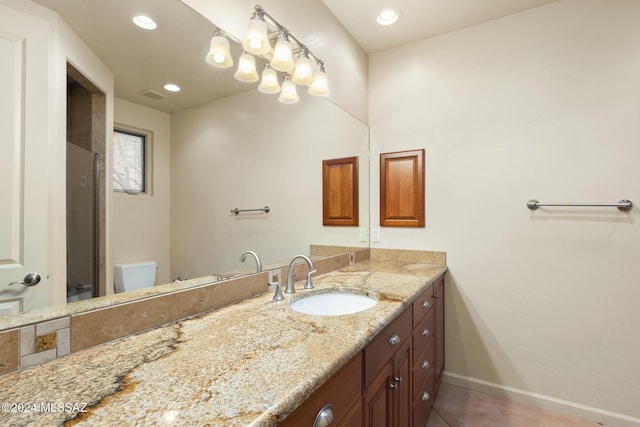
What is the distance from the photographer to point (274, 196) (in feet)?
5.12

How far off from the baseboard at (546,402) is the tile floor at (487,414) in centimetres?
3

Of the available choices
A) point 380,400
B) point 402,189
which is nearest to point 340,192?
point 402,189

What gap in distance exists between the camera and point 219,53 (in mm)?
1197

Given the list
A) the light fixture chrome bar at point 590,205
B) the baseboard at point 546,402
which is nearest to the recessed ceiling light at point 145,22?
the light fixture chrome bar at point 590,205

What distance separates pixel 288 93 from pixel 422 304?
1299mm

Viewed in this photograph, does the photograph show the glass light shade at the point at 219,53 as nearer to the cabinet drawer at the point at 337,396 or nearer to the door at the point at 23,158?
the door at the point at 23,158

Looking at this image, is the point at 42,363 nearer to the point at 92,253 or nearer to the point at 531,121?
the point at 92,253

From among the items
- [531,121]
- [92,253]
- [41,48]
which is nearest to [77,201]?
[92,253]

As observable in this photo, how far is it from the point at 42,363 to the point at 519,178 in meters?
2.30

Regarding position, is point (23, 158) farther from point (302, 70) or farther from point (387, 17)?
point (387, 17)

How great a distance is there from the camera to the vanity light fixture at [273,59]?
4.00 ft

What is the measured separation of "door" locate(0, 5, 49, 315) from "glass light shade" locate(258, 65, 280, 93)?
0.83m

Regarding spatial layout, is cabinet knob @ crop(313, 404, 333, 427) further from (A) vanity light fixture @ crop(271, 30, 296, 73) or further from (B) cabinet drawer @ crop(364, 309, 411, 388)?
(A) vanity light fixture @ crop(271, 30, 296, 73)

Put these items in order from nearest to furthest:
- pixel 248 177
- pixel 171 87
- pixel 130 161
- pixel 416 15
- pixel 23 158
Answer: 1. pixel 23 158
2. pixel 130 161
3. pixel 171 87
4. pixel 248 177
5. pixel 416 15
